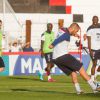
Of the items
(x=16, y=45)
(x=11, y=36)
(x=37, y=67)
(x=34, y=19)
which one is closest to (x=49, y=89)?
(x=37, y=67)

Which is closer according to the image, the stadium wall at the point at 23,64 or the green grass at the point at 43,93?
the green grass at the point at 43,93

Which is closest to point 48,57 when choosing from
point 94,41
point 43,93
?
point 94,41

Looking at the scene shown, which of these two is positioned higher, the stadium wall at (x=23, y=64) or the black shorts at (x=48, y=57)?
the black shorts at (x=48, y=57)

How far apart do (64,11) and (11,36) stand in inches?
212

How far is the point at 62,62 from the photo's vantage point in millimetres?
17156

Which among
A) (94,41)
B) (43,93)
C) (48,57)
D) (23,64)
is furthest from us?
(23,64)

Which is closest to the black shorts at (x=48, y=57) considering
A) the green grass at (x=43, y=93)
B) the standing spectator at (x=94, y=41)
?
the standing spectator at (x=94, y=41)

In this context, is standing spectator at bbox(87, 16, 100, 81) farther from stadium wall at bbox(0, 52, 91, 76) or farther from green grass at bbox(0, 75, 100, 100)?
stadium wall at bbox(0, 52, 91, 76)

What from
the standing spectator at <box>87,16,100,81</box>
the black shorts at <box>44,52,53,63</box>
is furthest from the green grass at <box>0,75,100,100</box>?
the black shorts at <box>44,52,53,63</box>

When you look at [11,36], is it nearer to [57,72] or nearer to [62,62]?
[57,72]

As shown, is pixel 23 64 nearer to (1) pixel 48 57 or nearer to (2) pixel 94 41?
(1) pixel 48 57

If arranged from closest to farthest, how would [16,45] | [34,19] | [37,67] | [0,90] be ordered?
[0,90]
[37,67]
[16,45]
[34,19]

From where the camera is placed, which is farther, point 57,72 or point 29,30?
point 29,30

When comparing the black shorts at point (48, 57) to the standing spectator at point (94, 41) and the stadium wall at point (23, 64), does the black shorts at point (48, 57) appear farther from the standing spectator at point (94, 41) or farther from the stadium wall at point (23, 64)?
the stadium wall at point (23, 64)
